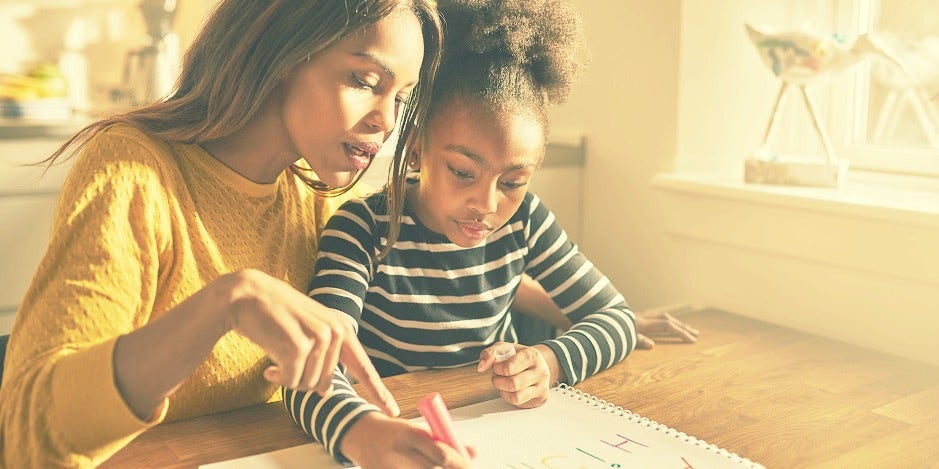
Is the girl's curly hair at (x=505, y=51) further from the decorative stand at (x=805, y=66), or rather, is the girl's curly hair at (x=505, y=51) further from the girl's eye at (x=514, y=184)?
the decorative stand at (x=805, y=66)

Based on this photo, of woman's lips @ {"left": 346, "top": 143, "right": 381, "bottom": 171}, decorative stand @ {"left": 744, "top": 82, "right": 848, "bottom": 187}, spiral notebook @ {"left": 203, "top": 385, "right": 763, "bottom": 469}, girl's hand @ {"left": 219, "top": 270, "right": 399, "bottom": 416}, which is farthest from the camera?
decorative stand @ {"left": 744, "top": 82, "right": 848, "bottom": 187}

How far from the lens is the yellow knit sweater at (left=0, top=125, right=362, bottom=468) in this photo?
2.61 ft

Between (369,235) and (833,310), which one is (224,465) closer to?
(369,235)

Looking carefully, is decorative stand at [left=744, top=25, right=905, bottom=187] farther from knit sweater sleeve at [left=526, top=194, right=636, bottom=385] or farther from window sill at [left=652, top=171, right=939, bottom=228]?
knit sweater sleeve at [left=526, top=194, right=636, bottom=385]

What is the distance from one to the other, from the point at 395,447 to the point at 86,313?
0.30 metres

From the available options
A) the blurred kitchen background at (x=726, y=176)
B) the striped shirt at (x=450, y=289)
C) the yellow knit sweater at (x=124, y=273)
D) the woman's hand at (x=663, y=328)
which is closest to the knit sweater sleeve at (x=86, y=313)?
the yellow knit sweater at (x=124, y=273)

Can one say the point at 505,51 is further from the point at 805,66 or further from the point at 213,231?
the point at 805,66

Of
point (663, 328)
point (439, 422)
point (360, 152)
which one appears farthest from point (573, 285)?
point (439, 422)

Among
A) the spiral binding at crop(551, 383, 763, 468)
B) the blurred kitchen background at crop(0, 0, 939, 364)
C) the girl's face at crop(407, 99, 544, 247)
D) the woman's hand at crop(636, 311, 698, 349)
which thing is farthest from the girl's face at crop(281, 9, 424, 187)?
the blurred kitchen background at crop(0, 0, 939, 364)

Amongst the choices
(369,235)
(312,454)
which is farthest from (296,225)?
(312,454)

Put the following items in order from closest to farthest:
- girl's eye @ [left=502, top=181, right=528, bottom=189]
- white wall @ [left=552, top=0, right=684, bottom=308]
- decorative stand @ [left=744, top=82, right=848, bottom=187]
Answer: girl's eye @ [left=502, top=181, right=528, bottom=189], decorative stand @ [left=744, top=82, right=848, bottom=187], white wall @ [left=552, top=0, right=684, bottom=308]

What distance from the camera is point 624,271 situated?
185 centimetres

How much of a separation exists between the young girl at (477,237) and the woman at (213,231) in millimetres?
60

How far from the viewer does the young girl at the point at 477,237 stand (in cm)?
111
